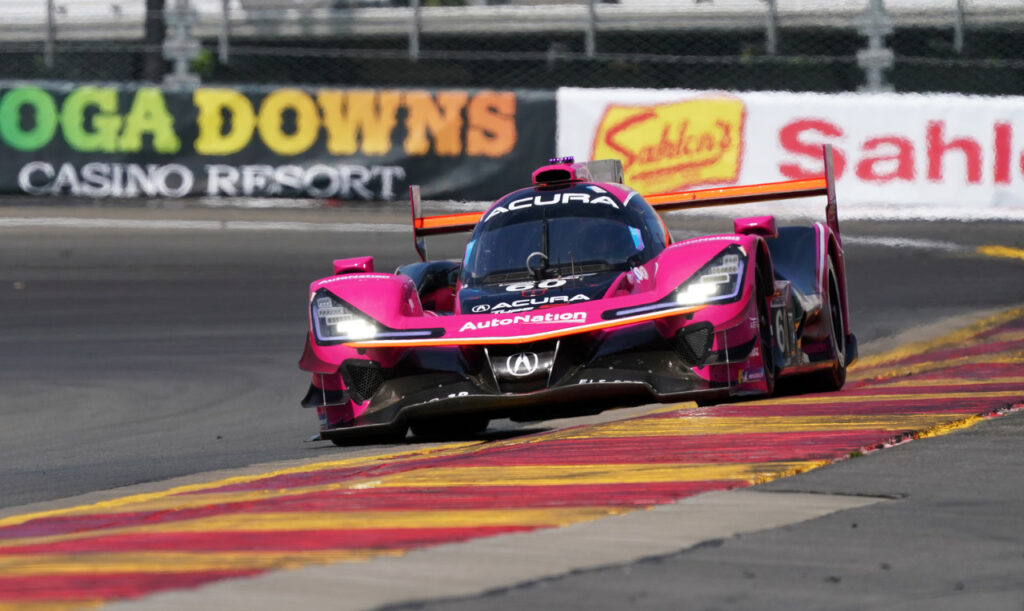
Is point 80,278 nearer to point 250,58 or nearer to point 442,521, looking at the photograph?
point 250,58

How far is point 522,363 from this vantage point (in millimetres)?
8086

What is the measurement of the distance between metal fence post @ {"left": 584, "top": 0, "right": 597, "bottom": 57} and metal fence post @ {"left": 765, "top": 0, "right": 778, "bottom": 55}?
2.35 meters

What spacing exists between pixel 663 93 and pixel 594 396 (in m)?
12.8

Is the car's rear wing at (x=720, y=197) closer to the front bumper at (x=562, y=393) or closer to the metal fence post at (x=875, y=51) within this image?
the front bumper at (x=562, y=393)

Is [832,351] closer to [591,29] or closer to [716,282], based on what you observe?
[716,282]

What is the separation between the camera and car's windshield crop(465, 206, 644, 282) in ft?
30.0

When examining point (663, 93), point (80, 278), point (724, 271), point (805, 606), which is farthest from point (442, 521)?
point (663, 93)

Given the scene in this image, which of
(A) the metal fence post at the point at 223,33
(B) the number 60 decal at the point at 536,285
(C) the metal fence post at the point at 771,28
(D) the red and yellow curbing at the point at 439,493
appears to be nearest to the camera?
(D) the red and yellow curbing at the point at 439,493

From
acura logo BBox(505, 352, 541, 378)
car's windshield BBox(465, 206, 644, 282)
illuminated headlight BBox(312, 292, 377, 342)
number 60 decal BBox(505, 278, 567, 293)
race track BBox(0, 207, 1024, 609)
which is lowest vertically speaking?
race track BBox(0, 207, 1024, 609)

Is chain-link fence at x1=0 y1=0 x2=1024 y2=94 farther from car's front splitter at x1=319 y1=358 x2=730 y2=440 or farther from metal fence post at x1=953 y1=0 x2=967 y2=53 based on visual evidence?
car's front splitter at x1=319 y1=358 x2=730 y2=440

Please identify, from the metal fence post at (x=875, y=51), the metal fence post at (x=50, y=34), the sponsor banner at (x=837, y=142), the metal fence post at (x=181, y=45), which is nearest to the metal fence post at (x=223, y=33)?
the metal fence post at (x=181, y=45)

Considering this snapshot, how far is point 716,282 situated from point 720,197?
88.1 inches

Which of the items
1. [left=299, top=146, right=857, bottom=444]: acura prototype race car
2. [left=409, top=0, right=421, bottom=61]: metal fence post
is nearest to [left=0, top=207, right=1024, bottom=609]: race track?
[left=299, top=146, right=857, bottom=444]: acura prototype race car

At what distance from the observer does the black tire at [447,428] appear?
29.6ft
